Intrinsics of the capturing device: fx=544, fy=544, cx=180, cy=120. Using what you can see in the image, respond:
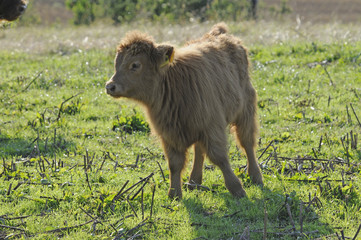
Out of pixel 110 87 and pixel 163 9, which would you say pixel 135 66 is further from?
pixel 163 9

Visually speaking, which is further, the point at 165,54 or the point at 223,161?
the point at 223,161

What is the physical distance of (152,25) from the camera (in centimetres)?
1919

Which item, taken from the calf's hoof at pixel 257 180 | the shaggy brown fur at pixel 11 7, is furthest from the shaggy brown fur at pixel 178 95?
the shaggy brown fur at pixel 11 7

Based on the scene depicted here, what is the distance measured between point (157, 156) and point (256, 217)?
2778mm

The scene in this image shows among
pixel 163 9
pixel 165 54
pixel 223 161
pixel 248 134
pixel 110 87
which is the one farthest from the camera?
pixel 163 9

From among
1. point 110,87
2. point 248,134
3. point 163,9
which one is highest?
point 110,87

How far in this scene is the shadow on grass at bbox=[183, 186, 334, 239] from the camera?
17.1 ft

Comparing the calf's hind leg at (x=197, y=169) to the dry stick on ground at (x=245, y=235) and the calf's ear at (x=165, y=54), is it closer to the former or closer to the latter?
the calf's ear at (x=165, y=54)

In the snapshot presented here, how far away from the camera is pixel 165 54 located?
19.9 feet

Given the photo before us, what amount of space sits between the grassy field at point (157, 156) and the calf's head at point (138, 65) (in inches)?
40.9

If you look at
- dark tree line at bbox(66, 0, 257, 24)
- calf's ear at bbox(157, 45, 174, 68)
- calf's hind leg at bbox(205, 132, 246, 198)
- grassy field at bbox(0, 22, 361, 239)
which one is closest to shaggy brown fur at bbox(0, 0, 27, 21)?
calf's ear at bbox(157, 45, 174, 68)

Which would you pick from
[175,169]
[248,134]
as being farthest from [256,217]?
[248,134]

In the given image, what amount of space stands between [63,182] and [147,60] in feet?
6.15

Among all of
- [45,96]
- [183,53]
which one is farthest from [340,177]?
[45,96]
